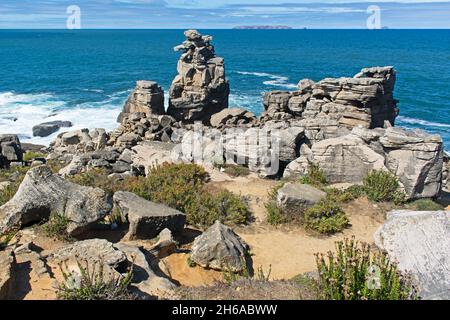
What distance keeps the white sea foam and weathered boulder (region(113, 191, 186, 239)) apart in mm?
31168

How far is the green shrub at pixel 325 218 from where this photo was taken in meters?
13.5

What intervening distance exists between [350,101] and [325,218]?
18.7 metres

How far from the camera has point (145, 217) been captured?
1161 cm

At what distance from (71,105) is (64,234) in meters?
47.9

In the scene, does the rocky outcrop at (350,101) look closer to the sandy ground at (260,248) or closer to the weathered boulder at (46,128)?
the sandy ground at (260,248)

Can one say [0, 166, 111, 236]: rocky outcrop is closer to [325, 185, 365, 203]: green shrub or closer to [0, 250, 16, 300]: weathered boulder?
[0, 250, 16, 300]: weathered boulder

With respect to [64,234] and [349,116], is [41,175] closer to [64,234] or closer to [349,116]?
[64,234]

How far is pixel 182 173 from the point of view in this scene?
1678 centimetres

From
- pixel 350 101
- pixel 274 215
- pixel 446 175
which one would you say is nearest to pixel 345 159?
pixel 274 215

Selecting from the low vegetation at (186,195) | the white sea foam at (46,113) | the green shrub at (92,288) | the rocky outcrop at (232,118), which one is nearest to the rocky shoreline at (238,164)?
the rocky outcrop at (232,118)

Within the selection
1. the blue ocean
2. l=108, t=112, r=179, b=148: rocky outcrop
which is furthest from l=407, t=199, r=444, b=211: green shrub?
the blue ocean

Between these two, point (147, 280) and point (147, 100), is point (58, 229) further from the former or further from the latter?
point (147, 100)

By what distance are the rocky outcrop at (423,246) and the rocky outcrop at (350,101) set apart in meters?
20.3
